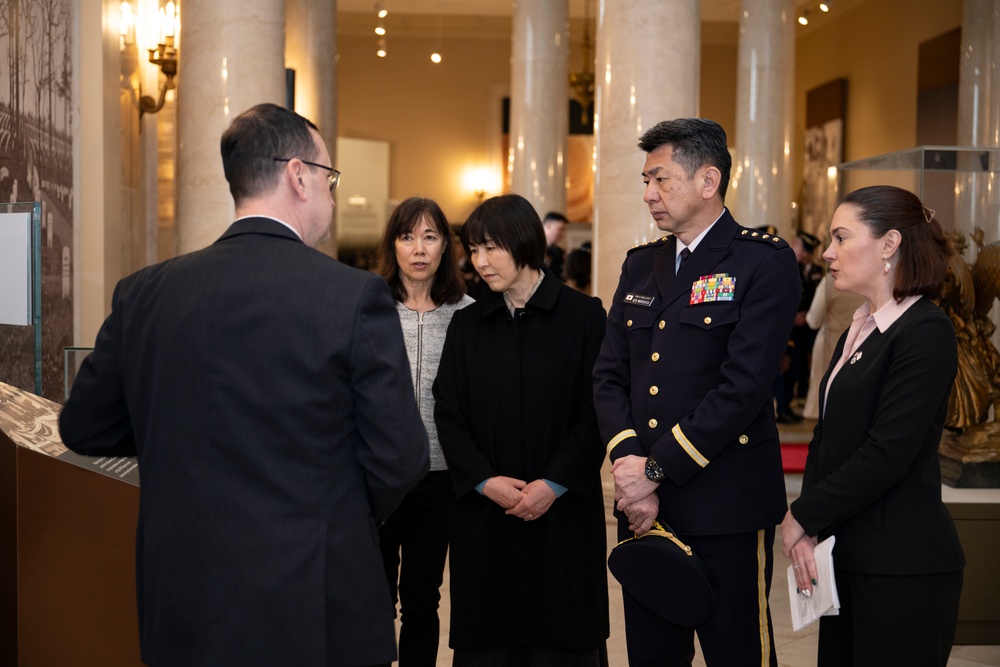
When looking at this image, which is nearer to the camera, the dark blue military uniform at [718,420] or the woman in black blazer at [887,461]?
the woman in black blazer at [887,461]

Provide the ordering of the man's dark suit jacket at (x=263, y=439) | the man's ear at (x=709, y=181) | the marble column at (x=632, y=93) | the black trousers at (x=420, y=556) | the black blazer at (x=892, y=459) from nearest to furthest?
the man's dark suit jacket at (x=263, y=439) → the black blazer at (x=892, y=459) → the man's ear at (x=709, y=181) → the black trousers at (x=420, y=556) → the marble column at (x=632, y=93)

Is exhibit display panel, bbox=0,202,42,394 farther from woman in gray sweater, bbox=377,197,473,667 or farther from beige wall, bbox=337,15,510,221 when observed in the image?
beige wall, bbox=337,15,510,221

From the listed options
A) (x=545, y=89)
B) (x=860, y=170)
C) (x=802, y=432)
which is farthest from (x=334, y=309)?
(x=545, y=89)

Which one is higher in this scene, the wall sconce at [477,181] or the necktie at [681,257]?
the wall sconce at [477,181]

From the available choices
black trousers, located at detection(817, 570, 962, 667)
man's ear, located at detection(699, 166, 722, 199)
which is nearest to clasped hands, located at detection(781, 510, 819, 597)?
black trousers, located at detection(817, 570, 962, 667)

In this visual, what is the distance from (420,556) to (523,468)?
0.48 metres

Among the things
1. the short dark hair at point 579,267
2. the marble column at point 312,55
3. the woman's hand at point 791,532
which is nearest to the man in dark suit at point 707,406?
the woman's hand at point 791,532

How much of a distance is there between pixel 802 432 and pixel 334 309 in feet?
27.0

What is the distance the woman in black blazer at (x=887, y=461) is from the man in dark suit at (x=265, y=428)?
3.78ft

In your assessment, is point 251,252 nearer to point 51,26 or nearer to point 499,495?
point 499,495

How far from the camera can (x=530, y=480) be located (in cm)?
313

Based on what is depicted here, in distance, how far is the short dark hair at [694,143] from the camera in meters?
2.82

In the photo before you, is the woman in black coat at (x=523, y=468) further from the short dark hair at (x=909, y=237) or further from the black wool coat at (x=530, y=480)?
the short dark hair at (x=909, y=237)

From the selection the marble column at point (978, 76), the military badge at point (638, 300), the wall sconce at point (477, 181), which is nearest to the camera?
the military badge at point (638, 300)
